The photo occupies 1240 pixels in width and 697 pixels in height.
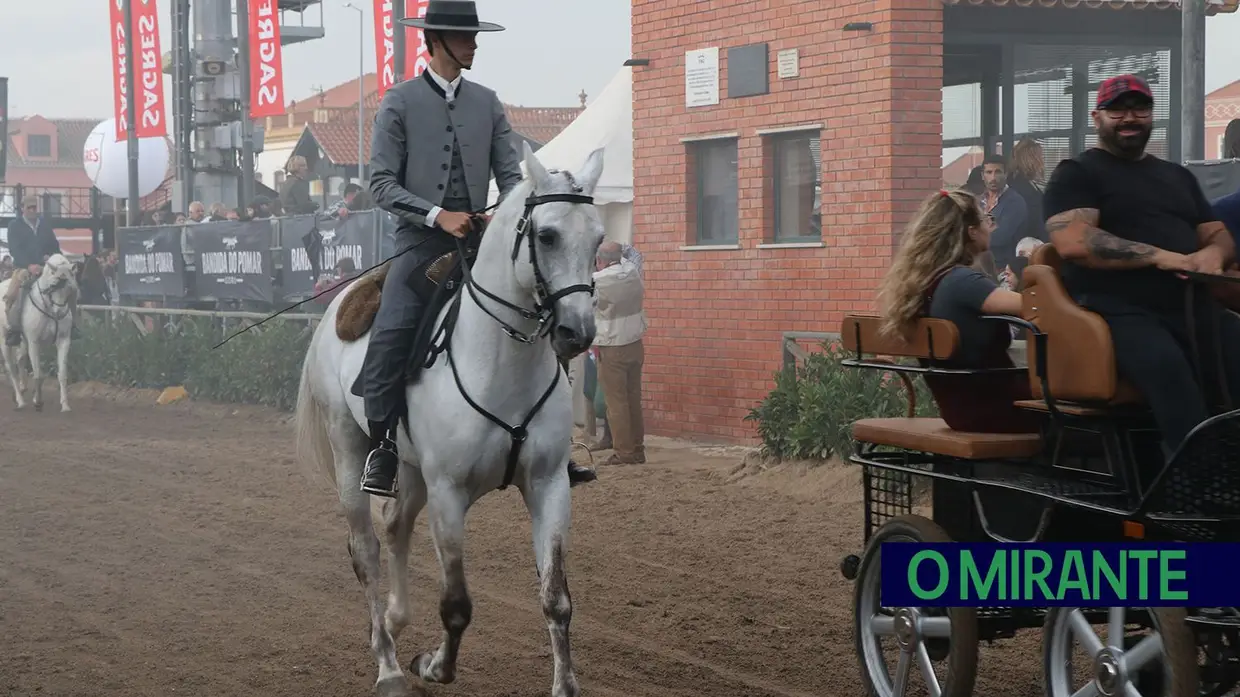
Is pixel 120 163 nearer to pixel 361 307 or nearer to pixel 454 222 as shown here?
pixel 361 307

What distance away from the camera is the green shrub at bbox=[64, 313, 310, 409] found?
821 inches

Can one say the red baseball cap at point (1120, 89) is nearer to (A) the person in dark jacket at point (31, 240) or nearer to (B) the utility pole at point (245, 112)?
(B) the utility pole at point (245, 112)

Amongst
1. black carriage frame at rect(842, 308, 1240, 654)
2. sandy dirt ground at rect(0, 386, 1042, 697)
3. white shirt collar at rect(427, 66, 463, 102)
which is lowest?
sandy dirt ground at rect(0, 386, 1042, 697)

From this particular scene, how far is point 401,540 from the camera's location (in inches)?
309

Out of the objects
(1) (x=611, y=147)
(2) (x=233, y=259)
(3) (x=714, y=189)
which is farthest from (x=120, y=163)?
(3) (x=714, y=189)

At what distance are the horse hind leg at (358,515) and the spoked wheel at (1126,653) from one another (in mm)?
3046

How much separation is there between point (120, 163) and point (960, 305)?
34.1 metres

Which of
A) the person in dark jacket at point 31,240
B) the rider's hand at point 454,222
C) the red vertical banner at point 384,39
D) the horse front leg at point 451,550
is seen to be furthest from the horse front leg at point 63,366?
the horse front leg at point 451,550

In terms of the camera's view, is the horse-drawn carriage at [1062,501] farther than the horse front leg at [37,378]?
No

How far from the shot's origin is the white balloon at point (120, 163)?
123ft

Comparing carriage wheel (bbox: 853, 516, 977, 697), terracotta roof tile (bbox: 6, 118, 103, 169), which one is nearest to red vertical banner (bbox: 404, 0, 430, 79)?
carriage wheel (bbox: 853, 516, 977, 697)

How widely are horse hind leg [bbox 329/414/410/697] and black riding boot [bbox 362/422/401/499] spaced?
545 millimetres

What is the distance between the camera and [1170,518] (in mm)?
5098

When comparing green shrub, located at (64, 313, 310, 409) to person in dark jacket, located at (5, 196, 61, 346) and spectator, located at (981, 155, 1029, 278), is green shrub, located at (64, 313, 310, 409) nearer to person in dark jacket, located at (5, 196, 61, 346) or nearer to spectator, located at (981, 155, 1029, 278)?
person in dark jacket, located at (5, 196, 61, 346)
